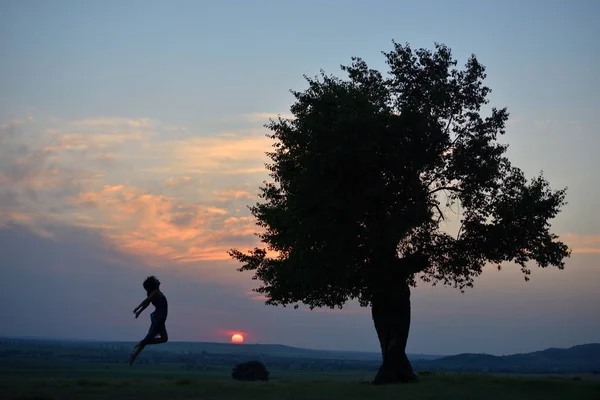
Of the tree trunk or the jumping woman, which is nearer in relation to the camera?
the jumping woman

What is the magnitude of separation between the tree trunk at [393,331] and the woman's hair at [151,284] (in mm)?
15864

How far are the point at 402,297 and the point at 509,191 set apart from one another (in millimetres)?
8773

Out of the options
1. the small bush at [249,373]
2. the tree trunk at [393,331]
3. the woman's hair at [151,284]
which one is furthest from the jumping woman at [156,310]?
the small bush at [249,373]

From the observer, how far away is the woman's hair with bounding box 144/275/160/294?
24141 mm

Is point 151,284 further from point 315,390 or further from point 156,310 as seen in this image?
point 315,390

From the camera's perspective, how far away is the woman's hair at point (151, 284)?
79.2 ft

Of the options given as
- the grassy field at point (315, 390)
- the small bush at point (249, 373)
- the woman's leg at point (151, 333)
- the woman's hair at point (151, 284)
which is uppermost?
the woman's hair at point (151, 284)

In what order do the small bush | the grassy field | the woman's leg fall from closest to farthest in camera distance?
the woman's leg
the grassy field
the small bush

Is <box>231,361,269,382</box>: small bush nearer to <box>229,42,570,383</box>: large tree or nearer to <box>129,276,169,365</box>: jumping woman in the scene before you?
<box>229,42,570,383</box>: large tree

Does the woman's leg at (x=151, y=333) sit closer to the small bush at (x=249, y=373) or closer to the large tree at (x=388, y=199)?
the large tree at (x=388, y=199)

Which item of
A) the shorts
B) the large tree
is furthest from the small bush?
the shorts

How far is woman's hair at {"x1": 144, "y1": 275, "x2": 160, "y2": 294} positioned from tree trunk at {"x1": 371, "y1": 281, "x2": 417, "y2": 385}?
15.9 meters

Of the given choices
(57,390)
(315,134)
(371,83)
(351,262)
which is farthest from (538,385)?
(57,390)

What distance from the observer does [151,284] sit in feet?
79.4
